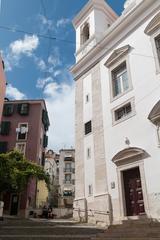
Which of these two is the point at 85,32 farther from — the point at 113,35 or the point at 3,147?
the point at 3,147

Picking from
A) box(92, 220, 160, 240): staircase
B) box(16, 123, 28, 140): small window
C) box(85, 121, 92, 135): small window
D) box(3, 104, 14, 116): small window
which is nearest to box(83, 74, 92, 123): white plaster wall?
box(85, 121, 92, 135): small window

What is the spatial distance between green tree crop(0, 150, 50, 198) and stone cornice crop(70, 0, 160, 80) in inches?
310

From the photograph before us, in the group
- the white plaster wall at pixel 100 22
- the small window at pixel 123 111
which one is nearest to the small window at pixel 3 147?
the white plaster wall at pixel 100 22

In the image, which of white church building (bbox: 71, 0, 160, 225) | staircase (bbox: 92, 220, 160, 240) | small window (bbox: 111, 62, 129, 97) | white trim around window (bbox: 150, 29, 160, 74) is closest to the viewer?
staircase (bbox: 92, 220, 160, 240)

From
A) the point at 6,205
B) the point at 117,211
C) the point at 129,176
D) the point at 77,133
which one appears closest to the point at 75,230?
the point at 117,211

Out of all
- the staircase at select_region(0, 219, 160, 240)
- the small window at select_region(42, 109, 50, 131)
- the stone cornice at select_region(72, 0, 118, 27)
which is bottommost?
the staircase at select_region(0, 219, 160, 240)

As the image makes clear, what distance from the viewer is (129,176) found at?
41.5ft

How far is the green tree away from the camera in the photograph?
18.5m

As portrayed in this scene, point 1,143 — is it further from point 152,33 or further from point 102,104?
point 152,33

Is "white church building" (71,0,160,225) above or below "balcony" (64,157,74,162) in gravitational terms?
below

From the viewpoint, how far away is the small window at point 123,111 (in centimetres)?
1374

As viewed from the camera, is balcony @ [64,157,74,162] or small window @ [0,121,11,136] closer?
small window @ [0,121,11,136]

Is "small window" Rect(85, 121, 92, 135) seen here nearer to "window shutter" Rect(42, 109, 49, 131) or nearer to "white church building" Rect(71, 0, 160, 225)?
"white church building" Rect(71, 0, 160, 225)

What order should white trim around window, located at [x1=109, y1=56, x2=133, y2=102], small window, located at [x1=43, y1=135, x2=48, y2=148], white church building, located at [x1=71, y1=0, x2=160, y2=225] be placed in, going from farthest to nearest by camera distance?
small window, located at [x1=43, y1=135, x2=48, y2=148], white trim around window, located at [x1=109, y1=56, x2=133, y2=102], white church building, located at [x1=71, y1=0, x2=160, y2=225]
